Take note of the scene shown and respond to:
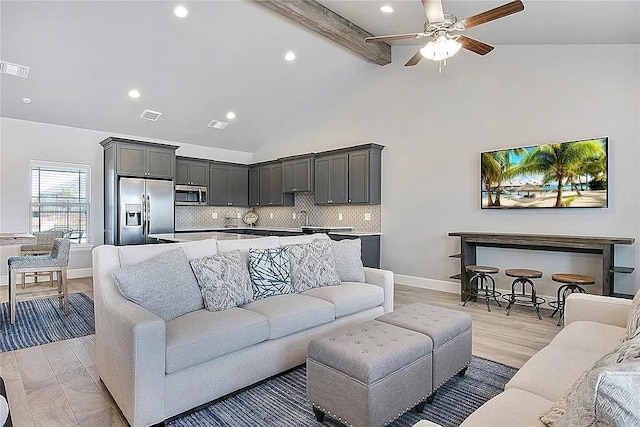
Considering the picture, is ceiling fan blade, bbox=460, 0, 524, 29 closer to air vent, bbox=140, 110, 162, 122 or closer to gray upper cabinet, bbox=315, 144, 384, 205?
gray upper cabinet, bbox=315, 144, 384, 205

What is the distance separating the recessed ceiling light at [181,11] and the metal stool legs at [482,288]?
196 inches

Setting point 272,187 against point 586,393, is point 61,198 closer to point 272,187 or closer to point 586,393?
point 272,187

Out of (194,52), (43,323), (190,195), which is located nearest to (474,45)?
(194,52)

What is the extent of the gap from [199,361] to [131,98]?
5.23 meters

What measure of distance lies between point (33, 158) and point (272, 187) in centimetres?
424

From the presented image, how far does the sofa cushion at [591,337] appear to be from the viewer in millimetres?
2006

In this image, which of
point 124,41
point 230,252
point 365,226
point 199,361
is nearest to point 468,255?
point 365,226

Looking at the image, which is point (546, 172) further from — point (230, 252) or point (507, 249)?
point (230, 252)

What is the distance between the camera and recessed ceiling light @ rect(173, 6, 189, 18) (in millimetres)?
4422

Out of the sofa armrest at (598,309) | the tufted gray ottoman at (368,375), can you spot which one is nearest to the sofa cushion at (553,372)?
the tufted gray ottoman at (368,375)

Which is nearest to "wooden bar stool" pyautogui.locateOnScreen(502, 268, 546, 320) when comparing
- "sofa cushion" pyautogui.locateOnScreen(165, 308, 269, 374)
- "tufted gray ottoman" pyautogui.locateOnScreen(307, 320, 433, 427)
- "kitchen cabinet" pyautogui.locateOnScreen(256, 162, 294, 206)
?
"tufted gray ottoman" pyautogui.locateOnScreen(307, 320, 433, 427)

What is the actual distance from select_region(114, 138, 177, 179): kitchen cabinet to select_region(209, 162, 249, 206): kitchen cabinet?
3.68ft

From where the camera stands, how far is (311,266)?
3.48m

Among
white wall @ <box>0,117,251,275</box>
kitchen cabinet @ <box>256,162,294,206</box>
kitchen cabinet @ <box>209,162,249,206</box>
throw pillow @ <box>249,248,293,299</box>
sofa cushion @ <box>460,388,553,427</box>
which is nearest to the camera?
A: sofa cushion @ <box>460,388,553,427</box>
